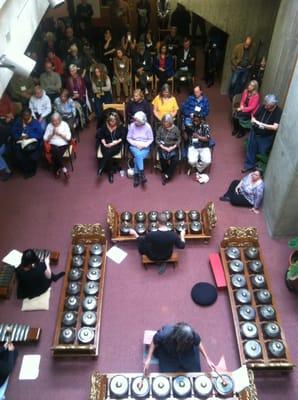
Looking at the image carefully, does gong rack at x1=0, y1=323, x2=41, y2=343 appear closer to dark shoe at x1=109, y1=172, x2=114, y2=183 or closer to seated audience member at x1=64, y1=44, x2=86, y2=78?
dark shoe at x1=109, y1=172, x2=114, y2=183

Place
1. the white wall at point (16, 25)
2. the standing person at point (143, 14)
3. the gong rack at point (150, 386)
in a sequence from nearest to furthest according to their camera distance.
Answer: the gong rack at point (150, 386), the white wall at point (16, 25), the standing person at point (143, 14)

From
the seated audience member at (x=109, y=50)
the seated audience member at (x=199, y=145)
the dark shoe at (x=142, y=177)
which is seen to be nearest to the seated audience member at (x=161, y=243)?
the dark shoe at (x=142, y=177)

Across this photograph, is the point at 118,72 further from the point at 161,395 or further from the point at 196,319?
the point at 161,395

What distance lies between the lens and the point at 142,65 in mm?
7777

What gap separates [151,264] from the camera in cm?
504

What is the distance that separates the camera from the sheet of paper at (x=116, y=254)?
5.12 meters

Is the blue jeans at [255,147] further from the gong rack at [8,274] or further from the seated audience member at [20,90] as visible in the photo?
the seated audience member at [20,90]

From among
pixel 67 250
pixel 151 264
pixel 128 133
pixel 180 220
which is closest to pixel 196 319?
pixel 151 264

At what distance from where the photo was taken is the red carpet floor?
407cm

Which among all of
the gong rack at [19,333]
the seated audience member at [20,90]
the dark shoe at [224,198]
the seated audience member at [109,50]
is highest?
the seated audience member at [109,50]

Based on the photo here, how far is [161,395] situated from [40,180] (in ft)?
13.6

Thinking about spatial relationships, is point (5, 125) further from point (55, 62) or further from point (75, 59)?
point (75, 59)

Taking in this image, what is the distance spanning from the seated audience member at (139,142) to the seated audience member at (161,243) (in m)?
1.58

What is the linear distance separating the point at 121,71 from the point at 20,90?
209 centimetres
